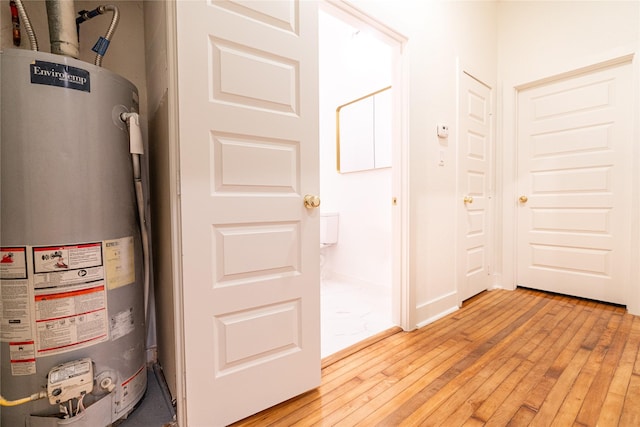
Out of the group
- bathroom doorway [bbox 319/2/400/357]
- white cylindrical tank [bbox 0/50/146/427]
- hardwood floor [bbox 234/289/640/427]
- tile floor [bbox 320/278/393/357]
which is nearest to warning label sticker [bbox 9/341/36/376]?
white cylindrical tank [bbox 0/50/146/427]

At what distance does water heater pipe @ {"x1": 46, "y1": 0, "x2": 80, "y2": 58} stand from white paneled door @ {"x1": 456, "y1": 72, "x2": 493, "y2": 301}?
103 inches

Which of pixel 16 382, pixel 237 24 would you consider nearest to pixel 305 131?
pixel 237 24

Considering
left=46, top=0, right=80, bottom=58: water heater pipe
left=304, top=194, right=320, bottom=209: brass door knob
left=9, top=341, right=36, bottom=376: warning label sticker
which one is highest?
left=46, top=0, right=80, bottom=58: water heater pipe

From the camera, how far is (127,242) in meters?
1.22

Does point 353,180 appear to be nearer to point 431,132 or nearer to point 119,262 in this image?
point 431,132

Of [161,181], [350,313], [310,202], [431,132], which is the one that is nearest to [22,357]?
[161,181]

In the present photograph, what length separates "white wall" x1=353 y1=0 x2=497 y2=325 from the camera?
2.09m

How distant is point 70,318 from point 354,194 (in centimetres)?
264

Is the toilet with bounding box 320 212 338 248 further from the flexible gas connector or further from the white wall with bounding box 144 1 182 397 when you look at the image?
the flexible gas connector

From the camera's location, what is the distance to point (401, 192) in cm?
210

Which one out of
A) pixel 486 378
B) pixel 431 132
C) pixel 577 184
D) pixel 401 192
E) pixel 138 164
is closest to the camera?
pixel 138 164

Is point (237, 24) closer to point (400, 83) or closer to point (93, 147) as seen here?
point (93, 147)

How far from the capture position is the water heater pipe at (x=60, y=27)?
1.12 m

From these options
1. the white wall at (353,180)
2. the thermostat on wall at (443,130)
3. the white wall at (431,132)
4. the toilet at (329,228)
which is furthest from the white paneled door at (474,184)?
the toilet at (329,228)
